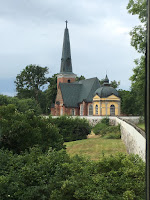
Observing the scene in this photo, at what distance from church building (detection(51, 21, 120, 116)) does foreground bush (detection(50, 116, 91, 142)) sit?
61.8 ft

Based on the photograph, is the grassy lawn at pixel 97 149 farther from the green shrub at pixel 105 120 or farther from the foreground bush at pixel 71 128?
the green shrub at pixel 105 120

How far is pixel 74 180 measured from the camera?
22.1 ft

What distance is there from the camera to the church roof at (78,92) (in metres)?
59.8

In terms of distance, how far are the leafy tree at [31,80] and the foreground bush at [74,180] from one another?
49.5m

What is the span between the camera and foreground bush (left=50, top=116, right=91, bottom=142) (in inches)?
1256

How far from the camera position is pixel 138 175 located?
6.91m

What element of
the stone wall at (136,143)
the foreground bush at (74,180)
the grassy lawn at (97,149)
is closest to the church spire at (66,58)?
the grassy lawn at (97,149)

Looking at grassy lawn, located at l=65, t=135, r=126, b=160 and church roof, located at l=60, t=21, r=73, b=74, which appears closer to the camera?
grassy lawn, located at l=65, t=135, r=126, b=160

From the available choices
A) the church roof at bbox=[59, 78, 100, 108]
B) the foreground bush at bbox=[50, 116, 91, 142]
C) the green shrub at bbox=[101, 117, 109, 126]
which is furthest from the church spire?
the foreground bush at bbox=[50, 116, 91, 142]

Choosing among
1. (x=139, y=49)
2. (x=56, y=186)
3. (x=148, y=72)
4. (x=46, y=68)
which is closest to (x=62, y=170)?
(x=56, y=186)

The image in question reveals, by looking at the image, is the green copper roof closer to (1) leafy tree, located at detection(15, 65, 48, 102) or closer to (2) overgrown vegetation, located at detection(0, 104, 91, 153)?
(1) leafy tree, located at detection(15, 65, 48, 102)

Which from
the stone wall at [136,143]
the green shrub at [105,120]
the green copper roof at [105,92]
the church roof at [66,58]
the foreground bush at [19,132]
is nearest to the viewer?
the stone wall at [136,143]

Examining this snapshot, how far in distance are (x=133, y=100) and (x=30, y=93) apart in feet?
75.6

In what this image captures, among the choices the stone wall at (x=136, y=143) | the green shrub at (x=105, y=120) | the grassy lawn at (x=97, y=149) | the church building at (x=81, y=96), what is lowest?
the grassy lawn at (x=97, y=149)
